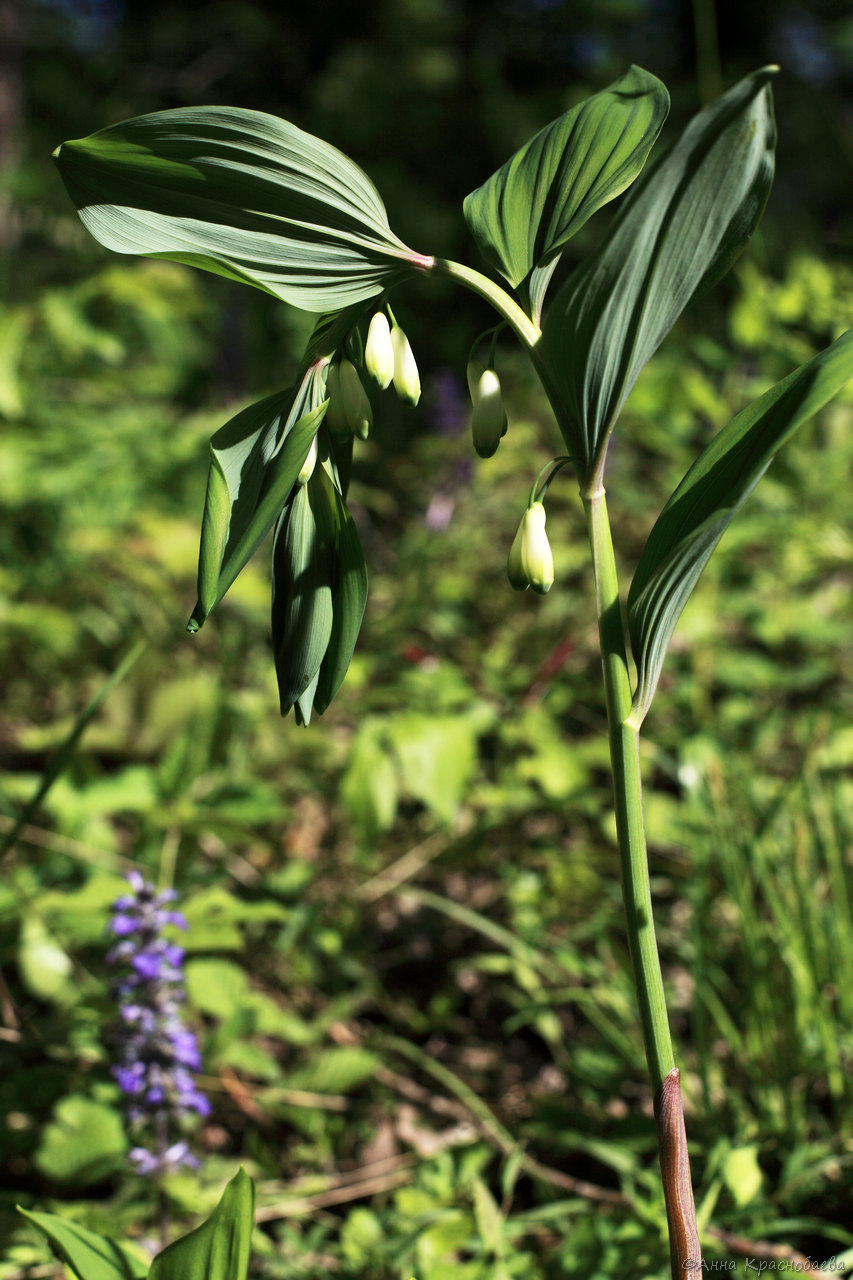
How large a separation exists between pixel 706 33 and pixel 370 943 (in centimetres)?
203

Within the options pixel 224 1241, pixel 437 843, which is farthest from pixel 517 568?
pixel 437 843

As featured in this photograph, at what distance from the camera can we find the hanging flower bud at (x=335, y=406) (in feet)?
1.96

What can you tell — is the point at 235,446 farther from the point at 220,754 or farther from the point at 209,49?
the point at 209,49

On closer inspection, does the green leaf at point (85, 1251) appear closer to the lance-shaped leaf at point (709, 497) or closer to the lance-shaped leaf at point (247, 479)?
the lance-shaped leaf at point (247, 479)

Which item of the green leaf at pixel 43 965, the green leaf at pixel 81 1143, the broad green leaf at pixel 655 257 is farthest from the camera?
the green leaf at pixel 43 965

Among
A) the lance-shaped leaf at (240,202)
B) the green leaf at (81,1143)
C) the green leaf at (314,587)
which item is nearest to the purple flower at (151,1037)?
the green leaf at (81,1143)

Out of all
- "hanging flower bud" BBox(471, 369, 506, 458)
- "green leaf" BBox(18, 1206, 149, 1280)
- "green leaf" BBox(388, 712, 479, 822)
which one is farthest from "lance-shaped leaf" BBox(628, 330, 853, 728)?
"green leaf" BBox(388, 712, 479, 822)

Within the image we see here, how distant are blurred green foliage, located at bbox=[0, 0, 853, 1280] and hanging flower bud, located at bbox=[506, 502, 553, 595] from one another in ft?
2.07

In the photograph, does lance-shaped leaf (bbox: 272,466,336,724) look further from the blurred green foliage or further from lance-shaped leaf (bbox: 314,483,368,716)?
the blurred green foliage

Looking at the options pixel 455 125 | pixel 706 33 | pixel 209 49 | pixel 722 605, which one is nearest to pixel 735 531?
pixel 722 605

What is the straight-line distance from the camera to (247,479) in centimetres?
59

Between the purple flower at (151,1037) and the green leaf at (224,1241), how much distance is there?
11.7 inches

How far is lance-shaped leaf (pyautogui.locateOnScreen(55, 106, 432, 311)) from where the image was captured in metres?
0.53

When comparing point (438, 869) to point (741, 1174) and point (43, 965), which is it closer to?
point (43, 965)
